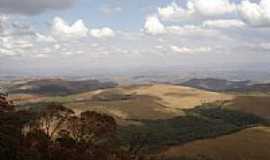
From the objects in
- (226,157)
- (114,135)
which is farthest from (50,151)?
(226,157)

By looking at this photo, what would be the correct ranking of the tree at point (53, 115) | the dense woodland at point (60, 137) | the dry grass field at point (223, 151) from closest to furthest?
the dense woodland at point (60, 137) < the tree at point (53, 115) < the dry grass field at point (223, 151)

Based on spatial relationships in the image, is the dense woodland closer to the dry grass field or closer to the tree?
the tree

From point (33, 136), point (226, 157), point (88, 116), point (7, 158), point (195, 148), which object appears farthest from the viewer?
point (195, 148)

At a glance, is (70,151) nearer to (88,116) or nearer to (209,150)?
(88,116)

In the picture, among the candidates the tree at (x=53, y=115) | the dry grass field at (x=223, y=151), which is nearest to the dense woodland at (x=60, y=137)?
the tree at (x=53, y=115)

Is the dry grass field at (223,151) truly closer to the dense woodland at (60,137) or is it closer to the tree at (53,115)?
the tree at (53,115)

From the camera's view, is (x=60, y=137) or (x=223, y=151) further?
(x=223, y=151)

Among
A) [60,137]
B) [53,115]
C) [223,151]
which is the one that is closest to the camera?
[60,137]

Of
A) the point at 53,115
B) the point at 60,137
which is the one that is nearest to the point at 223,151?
the point at 53,115

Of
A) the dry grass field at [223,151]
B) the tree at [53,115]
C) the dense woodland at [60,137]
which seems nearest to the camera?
the dense woodland at [60,137]

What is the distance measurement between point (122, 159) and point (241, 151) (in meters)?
110

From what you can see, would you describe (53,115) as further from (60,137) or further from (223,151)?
(223,151)

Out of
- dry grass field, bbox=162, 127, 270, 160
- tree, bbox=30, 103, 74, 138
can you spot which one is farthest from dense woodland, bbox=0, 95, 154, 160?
dry grass field, bbox=162, 127, 270, 160

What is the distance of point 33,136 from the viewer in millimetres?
85750
